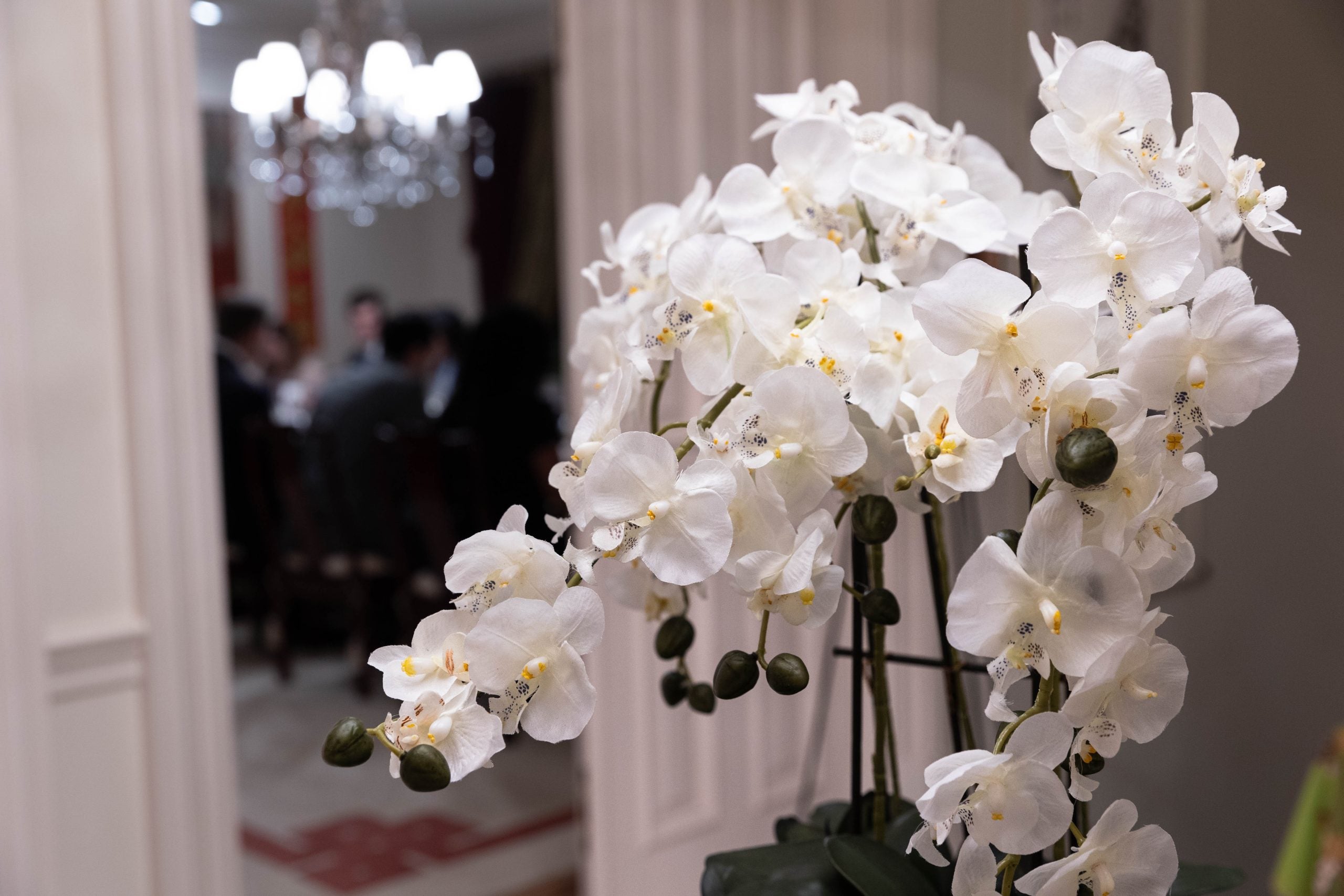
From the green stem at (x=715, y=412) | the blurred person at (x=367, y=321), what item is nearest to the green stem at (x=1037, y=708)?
the green stem at (x=715, y=412)

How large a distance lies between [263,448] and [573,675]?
4.40 metres

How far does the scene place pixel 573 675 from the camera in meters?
0.55

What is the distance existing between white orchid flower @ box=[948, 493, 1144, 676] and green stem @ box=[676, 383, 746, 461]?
16cm

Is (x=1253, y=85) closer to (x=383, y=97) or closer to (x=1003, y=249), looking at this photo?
(x=1003, y=249)

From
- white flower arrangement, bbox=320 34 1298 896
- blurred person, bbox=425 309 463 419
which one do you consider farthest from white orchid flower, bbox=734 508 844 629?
blurred person, bbox=425 309 463 419

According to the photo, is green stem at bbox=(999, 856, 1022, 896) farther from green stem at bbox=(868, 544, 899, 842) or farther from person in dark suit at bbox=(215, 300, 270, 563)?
person in dark suit at bbox=(215, 300, 270, 563)

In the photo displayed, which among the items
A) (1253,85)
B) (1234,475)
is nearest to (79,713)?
Answer: (1234,475)

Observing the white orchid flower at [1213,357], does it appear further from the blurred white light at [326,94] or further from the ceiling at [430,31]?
the ceiling at [430,31]

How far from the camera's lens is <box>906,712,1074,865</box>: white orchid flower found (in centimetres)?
52

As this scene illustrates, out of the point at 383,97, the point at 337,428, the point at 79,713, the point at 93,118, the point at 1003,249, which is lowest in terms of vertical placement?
the point at 79,713

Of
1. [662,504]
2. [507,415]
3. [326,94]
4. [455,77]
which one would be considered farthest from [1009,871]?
[326,94]

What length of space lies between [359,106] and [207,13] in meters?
2.79

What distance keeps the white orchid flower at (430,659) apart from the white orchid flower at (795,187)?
0.94 ft

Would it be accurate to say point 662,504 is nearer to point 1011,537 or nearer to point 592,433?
point 592,433
